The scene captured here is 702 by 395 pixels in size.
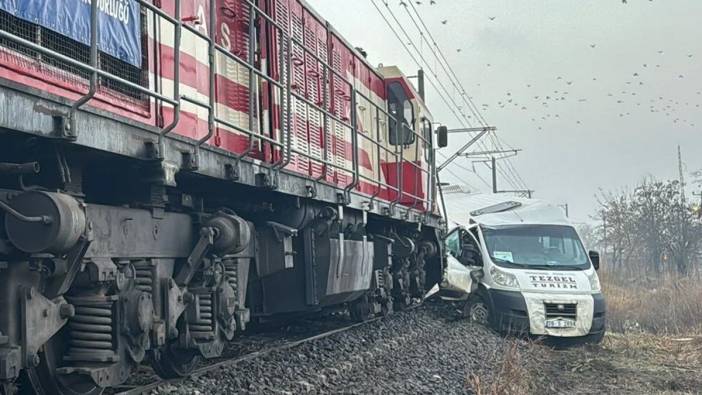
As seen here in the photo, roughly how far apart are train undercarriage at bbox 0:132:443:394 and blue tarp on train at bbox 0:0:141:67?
63 cm

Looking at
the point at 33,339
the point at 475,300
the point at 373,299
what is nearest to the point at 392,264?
the point at 373,299

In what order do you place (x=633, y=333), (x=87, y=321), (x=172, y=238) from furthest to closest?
1. (x=633, y=333)
2. (x=172, y=238)
3. (x=87, y=321)

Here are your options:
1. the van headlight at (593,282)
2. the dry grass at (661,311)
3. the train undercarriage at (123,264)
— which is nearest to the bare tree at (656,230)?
the dry grass at (661,311)

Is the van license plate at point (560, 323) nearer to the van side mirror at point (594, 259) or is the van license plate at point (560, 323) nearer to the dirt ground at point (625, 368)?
the dirt ground at point (625, 368)

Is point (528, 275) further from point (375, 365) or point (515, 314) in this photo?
point (375, 365)

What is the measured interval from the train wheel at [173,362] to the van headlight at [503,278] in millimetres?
7277

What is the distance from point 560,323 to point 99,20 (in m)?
9.16

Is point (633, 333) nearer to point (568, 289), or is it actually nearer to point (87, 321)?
point (568, 289)

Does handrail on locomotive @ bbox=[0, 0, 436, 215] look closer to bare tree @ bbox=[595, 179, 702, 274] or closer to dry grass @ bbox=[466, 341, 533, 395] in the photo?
dry grass @ bbox=[466, 341, 533, 395]

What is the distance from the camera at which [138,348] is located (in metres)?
4.14

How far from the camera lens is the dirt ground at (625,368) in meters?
7.61

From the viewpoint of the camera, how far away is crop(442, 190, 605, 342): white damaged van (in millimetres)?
11195

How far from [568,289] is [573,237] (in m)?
1.71

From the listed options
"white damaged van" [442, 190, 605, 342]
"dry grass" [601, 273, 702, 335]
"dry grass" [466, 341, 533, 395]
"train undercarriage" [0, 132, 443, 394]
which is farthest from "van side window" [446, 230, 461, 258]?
"train undercarriage" [0, 132, 443, 394]
